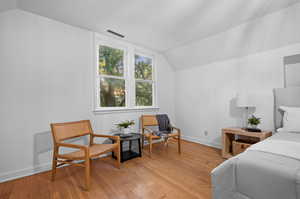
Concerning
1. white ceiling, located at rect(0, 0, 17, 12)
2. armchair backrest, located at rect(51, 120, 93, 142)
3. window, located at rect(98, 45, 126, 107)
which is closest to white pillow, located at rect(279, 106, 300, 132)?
window, located at rect(98, 45, 126, 107)

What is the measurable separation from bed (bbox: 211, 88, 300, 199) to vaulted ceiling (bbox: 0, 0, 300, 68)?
1.97 metres

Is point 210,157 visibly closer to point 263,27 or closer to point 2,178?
point 263,27

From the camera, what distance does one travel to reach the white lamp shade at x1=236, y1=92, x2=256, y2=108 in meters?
2.53

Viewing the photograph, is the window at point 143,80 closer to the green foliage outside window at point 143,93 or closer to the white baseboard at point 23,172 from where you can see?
the green foliage outside window at point 143,93

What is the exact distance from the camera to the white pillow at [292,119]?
1983 mm

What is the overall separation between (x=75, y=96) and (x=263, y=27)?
3517mm

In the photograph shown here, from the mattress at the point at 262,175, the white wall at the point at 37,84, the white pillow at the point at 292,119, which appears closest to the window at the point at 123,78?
the white wall at the point at 37,84

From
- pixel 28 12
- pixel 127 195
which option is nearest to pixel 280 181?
pixel 127 195

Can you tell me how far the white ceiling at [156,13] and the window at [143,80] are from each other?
2.91 feet

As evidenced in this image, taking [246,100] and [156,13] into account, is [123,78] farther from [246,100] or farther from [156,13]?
[246,100]

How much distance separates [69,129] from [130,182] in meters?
1.25

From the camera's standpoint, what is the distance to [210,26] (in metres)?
2.53

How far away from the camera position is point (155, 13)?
2.19 metres

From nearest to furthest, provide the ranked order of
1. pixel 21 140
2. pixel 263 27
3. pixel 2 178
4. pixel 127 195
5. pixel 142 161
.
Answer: pixel 127 195, pixel 2 178, pixel 21 140, pixel 263 27, pixel 142 161
